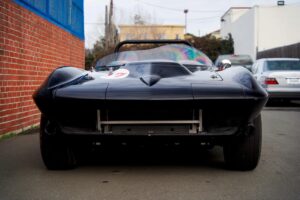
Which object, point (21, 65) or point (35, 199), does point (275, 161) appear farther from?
point (21, 65)

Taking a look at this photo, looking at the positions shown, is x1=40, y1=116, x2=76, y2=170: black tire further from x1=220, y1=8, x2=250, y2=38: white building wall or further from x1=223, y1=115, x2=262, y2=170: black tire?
x1=220, y1=8, x2=250, y2=38: white building wall

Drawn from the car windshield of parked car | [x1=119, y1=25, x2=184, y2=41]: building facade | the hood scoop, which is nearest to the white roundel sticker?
the hood scoop

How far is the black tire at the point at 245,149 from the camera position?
3.80 meters

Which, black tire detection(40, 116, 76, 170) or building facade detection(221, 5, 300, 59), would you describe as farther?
building facade detection(221, 5, 300, 59)

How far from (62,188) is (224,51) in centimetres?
4242

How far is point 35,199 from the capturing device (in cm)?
320

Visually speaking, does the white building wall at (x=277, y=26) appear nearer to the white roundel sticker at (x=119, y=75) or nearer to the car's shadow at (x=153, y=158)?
the car's shadow at (x=153, y=158)

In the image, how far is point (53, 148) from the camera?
3830 millimetres

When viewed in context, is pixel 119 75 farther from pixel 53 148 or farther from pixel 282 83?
pixel 282 83

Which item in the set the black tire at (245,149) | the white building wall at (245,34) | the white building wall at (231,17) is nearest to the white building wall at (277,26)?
the white building wall at (245,34)

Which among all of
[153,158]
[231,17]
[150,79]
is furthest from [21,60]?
[231,17]

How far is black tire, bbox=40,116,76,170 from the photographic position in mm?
3709

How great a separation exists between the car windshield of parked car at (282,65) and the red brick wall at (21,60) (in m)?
5.95

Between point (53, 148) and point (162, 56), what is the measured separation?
2090 mm
